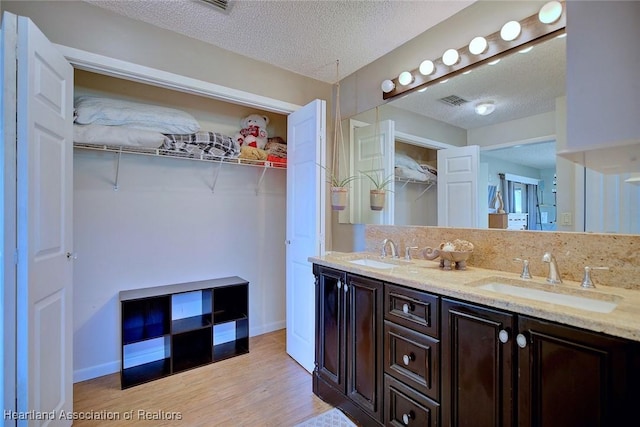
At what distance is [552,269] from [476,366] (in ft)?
1.92

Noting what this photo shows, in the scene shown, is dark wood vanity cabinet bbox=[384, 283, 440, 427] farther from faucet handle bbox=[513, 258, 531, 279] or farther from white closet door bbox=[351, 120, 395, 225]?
white closet door bbox=[351, 120, 395, 225]

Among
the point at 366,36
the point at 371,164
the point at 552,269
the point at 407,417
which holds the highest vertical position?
the point at 366,36

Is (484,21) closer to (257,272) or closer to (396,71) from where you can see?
(396,71)

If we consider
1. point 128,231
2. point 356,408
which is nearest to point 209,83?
point 128,231

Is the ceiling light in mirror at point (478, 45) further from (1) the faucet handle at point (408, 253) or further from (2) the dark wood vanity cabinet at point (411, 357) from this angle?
(2) the dark wood vanity cabinet at point (411, 357)

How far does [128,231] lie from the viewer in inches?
97.3

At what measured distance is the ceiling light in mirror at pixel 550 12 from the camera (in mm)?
1424

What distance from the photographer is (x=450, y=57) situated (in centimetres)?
185

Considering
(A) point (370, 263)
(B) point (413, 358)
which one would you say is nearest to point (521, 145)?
(A) point (370, 263)

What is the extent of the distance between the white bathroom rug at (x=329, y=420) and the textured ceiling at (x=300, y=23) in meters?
2.54

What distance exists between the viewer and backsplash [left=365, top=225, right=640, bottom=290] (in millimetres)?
1268

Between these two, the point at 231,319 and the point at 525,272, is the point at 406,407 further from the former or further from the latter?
the point at 231,319

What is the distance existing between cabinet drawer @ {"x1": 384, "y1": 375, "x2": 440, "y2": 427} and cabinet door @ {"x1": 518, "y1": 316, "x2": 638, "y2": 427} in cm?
A: 39

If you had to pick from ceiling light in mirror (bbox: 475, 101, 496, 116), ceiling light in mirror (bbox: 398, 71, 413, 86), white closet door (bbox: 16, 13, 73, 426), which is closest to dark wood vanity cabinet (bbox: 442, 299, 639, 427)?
ceiling light in mirror (bbox: 475, 101, 496, 116)
